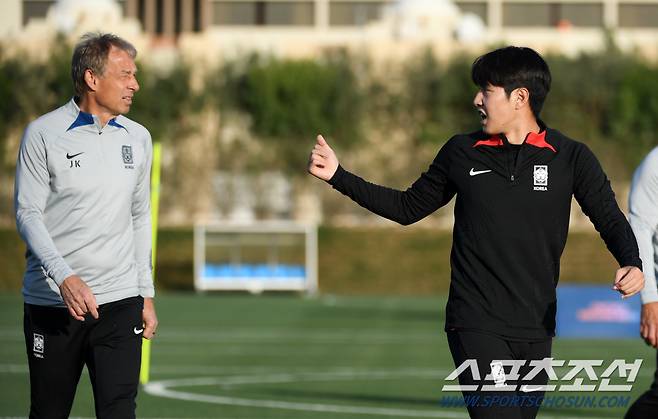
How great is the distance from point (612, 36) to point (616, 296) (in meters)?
30.9

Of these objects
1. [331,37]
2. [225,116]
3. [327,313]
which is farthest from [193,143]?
[331,37]

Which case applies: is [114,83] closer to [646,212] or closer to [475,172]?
[475,172]

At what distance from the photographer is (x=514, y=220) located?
6359mm

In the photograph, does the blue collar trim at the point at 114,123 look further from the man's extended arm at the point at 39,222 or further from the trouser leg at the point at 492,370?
the trouser leg at the point at 492,370

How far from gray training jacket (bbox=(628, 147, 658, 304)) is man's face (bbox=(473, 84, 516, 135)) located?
35.7 inches

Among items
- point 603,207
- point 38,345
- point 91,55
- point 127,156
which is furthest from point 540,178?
point 38,345

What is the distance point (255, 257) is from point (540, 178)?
114 feet

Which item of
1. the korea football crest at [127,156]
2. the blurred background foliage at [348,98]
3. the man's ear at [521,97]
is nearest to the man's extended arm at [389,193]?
the man's ear at [521,97]

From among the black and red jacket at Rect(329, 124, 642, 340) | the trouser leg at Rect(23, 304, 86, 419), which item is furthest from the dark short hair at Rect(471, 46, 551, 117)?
the trouser leg at Rect(23, 304, 86, 419)

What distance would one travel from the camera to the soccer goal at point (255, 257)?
1558 inches

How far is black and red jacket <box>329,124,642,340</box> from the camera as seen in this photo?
6352 mm

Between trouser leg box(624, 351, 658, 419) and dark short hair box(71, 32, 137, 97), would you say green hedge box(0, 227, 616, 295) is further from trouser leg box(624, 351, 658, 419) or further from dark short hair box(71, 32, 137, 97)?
dark short hair box(71, 32, 137, 97)

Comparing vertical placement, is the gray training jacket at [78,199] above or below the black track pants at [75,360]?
above

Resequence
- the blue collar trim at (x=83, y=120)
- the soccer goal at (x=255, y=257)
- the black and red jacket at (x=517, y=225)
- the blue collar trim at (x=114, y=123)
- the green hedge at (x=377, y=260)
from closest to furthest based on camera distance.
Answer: the black and red jacket at (x=517, y=225) → the blue collar trim at (x=83, y=120) → the blue collar trim at (x=114, y=123) → the soccer goal at (x=255, y=257) → the green hedge at (x=377, y=260)
